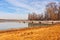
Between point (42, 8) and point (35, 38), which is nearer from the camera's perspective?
point (35, 38)

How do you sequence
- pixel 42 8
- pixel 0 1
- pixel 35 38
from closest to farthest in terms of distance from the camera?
pixel 35 38
pixel 0 1
pixel 42 8

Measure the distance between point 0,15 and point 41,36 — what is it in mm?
1633

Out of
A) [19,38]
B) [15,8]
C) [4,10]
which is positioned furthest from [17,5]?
[19,38]

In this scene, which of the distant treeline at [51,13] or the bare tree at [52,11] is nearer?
the distant treeline at [51,13]

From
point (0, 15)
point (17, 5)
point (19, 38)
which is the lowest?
point (19, 38)

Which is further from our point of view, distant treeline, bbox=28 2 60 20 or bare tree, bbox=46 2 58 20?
bare tree, bbox=46 2 58 20

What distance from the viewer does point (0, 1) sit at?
4594 mm

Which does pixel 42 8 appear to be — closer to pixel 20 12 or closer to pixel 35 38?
pixel 20 12

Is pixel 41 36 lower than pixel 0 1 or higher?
lower

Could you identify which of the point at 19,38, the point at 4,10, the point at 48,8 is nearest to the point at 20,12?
the point at 4,10

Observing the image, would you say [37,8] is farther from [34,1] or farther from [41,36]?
[41,36]

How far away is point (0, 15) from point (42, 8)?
54.8 inches

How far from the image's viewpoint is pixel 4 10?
465cm

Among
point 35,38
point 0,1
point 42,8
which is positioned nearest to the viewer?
point 35,38
